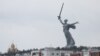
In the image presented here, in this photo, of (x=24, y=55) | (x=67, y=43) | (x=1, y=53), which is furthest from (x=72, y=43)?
(x=1, y=53)

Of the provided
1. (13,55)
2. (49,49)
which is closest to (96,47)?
(49,49)

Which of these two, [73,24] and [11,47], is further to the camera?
[11,47]

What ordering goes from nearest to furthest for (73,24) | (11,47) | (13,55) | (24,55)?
(73,24) < (24,55) < (13,55) < (11,47)

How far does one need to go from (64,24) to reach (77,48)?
5.86 metres

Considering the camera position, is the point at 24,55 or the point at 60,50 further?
the point at 24,55

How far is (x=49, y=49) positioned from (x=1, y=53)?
23329 mm

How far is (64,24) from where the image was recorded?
78562 millimetres

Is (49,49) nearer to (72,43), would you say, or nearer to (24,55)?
(72,43)

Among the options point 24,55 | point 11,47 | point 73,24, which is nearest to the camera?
point 73,24

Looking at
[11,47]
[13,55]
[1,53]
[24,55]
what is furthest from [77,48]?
[11,47]

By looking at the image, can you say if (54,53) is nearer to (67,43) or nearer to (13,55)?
(67,43)

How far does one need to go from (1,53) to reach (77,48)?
25.4 m

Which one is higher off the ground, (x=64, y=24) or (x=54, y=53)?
(x=64, y=24)

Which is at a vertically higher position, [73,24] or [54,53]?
[73,24]
